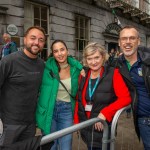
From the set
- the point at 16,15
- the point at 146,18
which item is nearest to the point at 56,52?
the point at 16,15

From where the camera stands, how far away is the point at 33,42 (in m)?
3.38

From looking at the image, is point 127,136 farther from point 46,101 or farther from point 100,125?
point 46,101

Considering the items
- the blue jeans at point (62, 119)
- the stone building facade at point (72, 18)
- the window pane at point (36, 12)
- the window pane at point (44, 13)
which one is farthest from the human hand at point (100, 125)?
the window pane at point (44, 13)

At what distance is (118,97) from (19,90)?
1.11 metres

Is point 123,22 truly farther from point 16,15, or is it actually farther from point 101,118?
point 101,118

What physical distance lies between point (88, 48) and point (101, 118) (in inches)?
35.0

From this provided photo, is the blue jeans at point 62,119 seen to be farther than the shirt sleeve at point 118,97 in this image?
Yes

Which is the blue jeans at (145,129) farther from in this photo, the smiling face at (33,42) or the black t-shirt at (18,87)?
the smiling face at (33,42)

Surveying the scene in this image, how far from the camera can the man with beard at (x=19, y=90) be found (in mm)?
3178

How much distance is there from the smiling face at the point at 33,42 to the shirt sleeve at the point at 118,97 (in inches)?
37.4

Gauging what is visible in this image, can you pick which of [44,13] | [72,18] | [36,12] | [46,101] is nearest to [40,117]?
[46,101]

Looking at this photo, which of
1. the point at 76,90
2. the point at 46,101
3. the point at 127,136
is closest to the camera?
the point at 46,101

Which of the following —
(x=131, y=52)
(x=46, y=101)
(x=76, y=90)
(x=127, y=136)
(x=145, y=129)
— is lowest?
(x=127, y=136)

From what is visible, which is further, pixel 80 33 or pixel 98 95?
pixel 80 33
